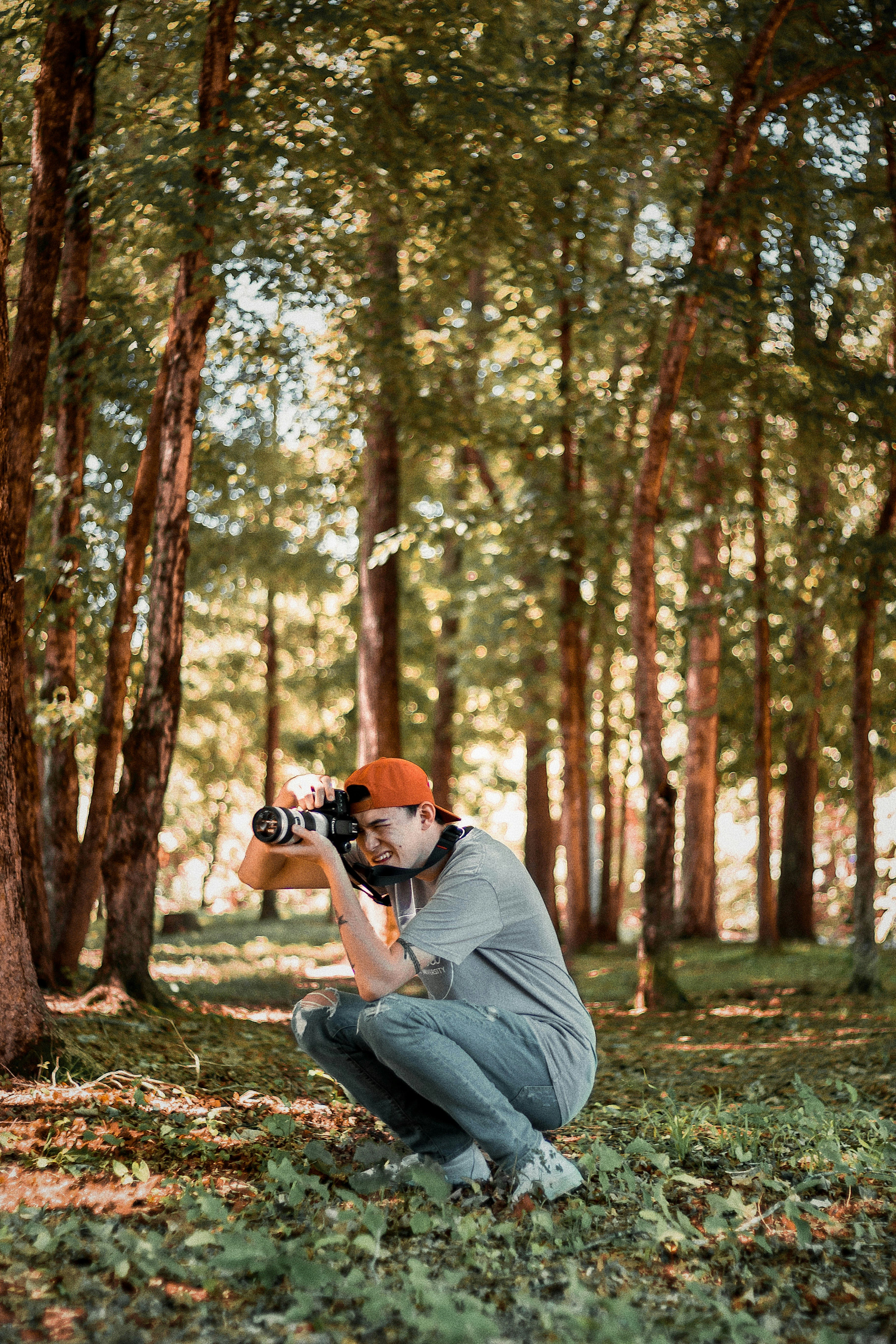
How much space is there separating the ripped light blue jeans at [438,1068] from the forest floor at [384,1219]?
0.59 ft

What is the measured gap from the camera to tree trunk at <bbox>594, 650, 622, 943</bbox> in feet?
53.2

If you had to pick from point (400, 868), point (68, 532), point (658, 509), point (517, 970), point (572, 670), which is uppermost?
point (658, 509)

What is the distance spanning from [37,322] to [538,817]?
10.5 meters

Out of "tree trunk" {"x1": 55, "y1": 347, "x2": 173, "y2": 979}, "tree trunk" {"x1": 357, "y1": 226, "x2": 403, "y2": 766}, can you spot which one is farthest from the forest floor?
"tree trunk" {"x1": 357, "y1": 226, "x2": 403, "y2": 766}

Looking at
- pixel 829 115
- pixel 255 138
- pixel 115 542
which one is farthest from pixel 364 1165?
pixel 829 115

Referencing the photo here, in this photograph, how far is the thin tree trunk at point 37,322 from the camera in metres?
6.13

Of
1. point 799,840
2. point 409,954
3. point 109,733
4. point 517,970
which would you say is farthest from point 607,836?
point 409,954

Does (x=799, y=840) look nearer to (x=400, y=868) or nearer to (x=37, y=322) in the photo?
(x=37, y=322)

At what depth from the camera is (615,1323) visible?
8.04ft

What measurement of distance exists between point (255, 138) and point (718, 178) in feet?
11.6

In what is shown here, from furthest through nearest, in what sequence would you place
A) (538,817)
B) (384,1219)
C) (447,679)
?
(447,679) < (538,817) < (384,1219)

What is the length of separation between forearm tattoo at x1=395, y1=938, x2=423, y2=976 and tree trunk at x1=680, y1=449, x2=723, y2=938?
12003 mm

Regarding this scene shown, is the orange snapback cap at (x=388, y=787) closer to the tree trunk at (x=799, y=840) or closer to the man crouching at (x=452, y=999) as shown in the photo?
the man crouching at (x=452, y=999)

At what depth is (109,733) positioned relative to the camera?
25.4 ft
